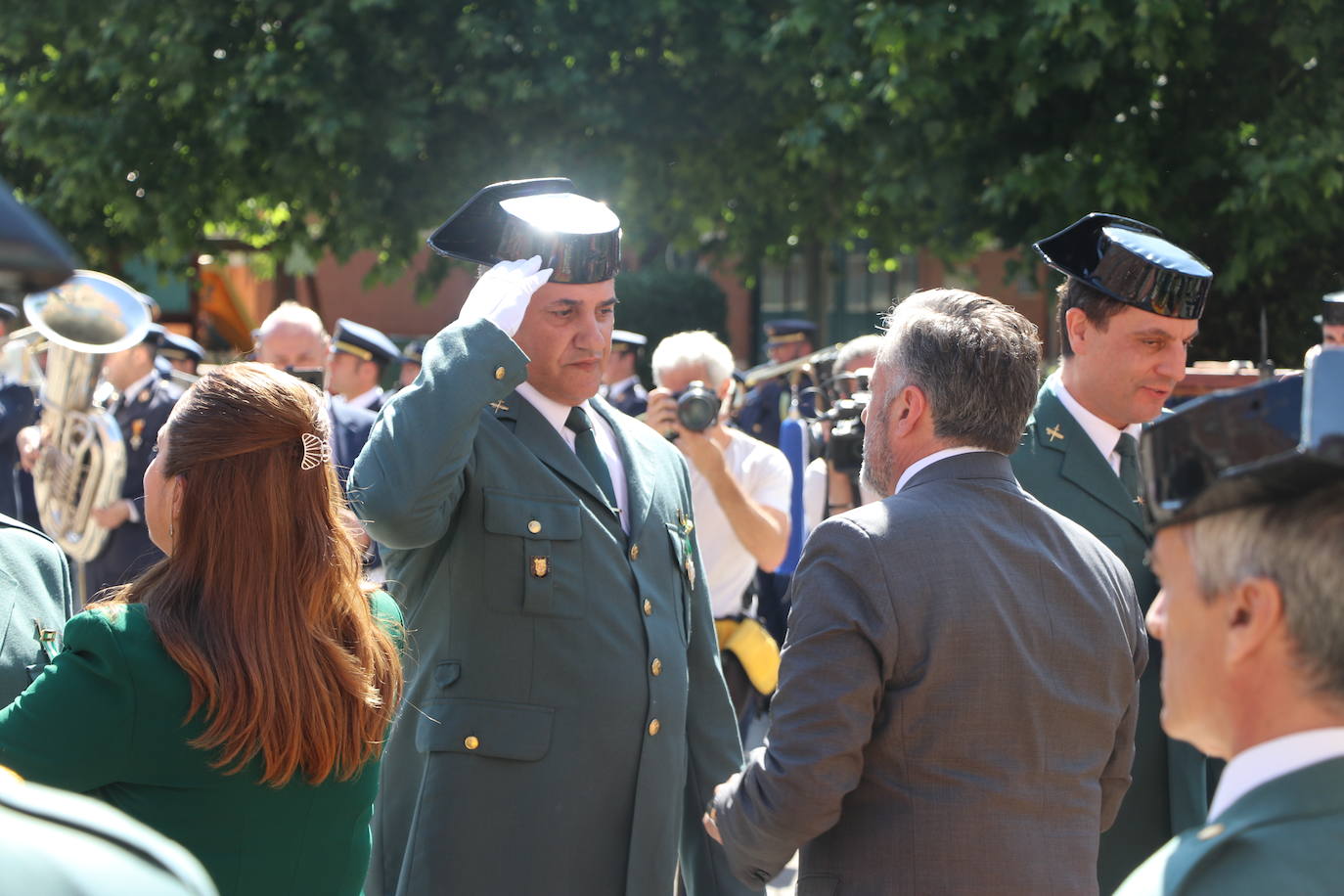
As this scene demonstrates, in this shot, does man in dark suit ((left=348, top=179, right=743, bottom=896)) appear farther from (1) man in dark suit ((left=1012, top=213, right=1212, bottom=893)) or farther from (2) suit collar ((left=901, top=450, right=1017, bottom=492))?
(1) man in dark suit ((left=1012, top=213, right=1212, bottom=893))

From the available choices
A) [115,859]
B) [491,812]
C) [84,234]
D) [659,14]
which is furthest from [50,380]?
[84,234]

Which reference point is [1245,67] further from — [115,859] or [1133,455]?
[115,859]

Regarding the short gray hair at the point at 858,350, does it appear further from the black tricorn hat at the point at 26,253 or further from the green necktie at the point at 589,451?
the black tricorn hat at the point at 26,253

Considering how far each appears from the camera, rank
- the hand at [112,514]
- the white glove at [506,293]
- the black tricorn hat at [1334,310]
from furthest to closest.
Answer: the hand at [112,514], the black tricorn hat at [1334,310], the white glove at [506,293]

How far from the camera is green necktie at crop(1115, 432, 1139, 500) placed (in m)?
3.31

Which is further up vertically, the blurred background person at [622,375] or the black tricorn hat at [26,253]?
the blurred background person at [622,375]

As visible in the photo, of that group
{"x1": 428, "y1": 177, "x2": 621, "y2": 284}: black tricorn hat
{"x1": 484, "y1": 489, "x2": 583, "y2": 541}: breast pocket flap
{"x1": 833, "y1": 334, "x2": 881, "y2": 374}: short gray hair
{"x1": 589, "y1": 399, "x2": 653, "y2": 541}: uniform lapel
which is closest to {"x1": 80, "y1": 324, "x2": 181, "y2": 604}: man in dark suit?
{"x1": 833, "y1": 334, "x2": 881, "y2": 374}: short gray hair

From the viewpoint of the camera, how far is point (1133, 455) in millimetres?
3361

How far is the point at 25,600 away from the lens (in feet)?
7.78

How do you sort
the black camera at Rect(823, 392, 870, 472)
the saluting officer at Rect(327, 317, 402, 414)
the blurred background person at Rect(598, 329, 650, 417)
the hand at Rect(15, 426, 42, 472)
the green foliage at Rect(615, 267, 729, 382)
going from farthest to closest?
the green foliage at Rect(615, 267, 729, 382), the blurred background person at Rect(598, 329, 650, 417), the saluting officer at Rect(327, 317, 402, 414), the hand at Rect(15, 426, 42, 472), the black camera at Rect(823, 392, 870, 472)

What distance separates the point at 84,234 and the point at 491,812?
15032mm

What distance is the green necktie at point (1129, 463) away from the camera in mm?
3307

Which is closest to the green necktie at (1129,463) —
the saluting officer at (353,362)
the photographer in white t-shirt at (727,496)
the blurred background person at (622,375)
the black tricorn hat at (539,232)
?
the black tricorn hat at (539,232)

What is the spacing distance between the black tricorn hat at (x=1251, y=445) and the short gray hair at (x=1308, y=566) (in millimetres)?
15
